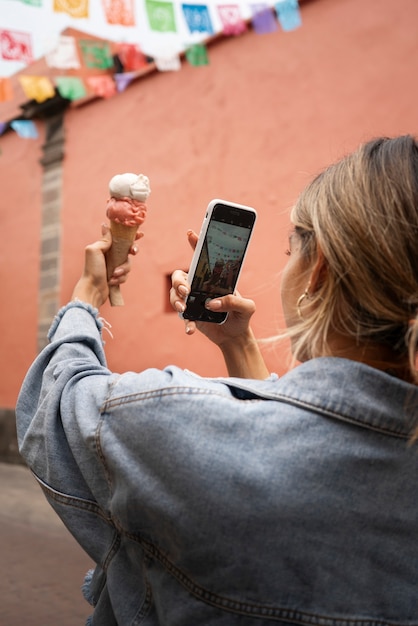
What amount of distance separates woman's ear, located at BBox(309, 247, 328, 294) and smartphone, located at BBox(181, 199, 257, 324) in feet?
1.29

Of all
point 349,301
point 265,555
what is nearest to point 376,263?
point 349,301

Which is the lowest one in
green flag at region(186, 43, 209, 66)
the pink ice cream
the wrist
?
the wrist

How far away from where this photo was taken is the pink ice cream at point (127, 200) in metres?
1.47

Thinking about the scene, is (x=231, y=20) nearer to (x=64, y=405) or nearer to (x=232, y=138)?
(x=232, y=138)

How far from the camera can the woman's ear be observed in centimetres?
97

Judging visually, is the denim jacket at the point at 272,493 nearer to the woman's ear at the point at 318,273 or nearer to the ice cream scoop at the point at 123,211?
the woman's ear at the point at 318,273

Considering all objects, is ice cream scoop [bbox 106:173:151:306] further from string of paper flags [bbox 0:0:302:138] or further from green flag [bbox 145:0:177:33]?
green flag [bbox 145:0:177:33]

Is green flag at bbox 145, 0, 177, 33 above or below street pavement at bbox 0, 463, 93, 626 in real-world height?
above

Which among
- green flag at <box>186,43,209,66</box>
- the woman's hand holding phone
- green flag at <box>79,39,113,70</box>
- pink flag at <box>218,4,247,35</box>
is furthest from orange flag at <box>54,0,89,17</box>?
the woman's hand holding phone

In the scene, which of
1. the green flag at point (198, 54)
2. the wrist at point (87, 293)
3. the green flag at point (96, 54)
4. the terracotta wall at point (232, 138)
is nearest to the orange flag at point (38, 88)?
the terracotta wall at point (232, 138)

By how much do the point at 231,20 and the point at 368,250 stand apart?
192 inches

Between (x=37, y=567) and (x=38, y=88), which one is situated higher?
(x=38, y=88)

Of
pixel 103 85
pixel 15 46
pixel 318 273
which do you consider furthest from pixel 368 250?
pixel 103 85

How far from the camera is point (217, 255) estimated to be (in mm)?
1363
